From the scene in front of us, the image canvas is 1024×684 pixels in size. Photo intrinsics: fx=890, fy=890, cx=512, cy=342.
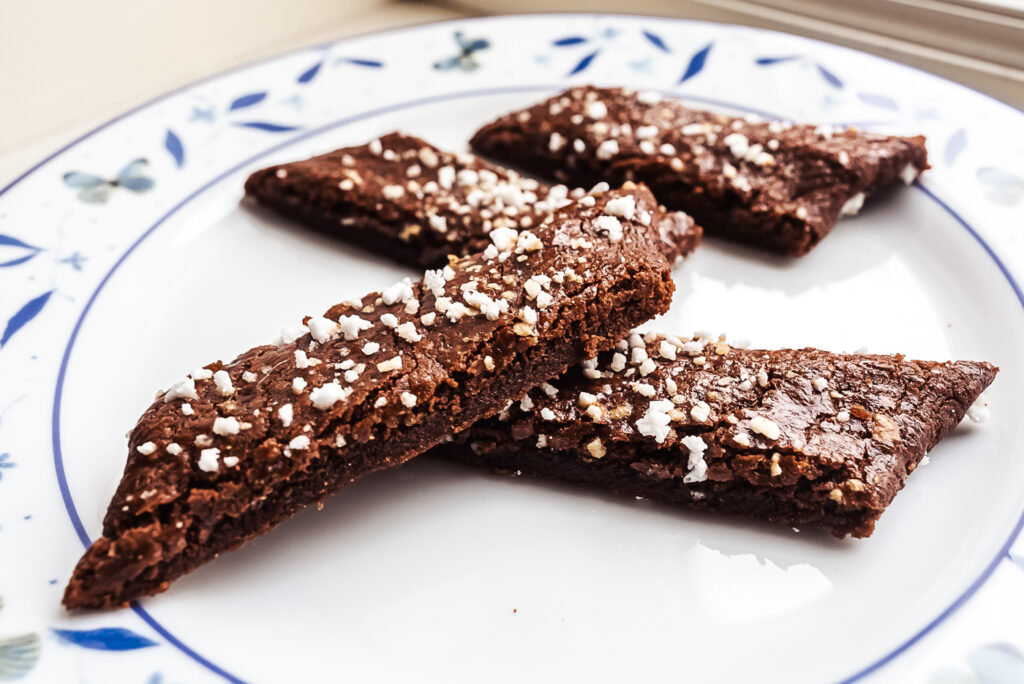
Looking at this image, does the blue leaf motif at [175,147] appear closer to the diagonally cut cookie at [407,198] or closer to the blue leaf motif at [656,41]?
the diagonally cut cookie at [407,198]

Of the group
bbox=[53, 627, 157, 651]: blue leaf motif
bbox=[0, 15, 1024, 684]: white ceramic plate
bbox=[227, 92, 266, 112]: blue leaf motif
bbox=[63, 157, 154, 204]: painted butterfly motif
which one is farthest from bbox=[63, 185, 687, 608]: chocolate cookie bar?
bbox=[227, 92, 266, 112]: blue leaf motif

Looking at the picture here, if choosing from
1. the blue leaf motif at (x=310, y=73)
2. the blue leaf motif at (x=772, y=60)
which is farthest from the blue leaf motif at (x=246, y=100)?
the blue leaf motif at (x=772, y=60)

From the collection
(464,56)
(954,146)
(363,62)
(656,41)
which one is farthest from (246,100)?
(954,146)

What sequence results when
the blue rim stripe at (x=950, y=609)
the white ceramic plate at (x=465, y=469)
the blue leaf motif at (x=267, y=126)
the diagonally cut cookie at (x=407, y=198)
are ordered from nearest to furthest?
the blue rim stripe at (x=950, y=609)
the white ceramic plate at (x=465, y=469)
the diagonally cut cookie at (x=407, y=198)
the blue leaf motif at (x=267, y=126)

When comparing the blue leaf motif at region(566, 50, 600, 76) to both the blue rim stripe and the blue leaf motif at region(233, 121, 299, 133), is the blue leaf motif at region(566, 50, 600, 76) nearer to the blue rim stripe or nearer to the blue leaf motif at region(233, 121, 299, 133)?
the blue leaf motif at region(233, 121, 299, 133)

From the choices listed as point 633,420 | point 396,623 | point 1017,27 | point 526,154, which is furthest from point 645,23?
point 396,623

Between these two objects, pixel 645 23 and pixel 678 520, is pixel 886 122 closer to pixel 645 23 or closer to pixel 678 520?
pixel 645 23
